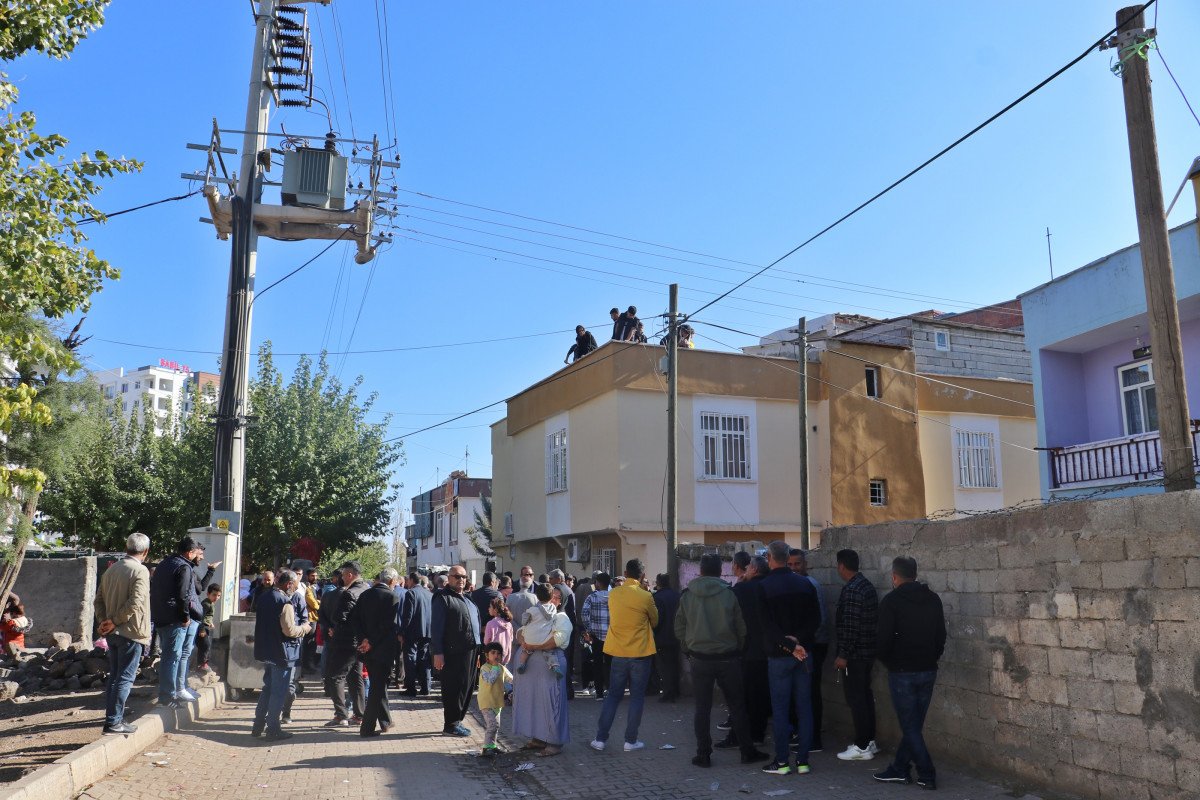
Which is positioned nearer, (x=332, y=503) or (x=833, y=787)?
(x=833, y=787)

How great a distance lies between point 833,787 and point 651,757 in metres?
1.99

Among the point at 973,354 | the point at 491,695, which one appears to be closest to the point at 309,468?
the point at 491,695

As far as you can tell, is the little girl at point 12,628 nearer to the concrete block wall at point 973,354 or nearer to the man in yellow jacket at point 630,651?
the man in yellow jacket at point 630,651

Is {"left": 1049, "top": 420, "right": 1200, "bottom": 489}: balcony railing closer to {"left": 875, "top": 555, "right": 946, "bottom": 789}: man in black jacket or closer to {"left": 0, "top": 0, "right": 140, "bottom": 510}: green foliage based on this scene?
{"left": 875, "top": 555, "right": 946, "bottom": 789}: man in black jacket

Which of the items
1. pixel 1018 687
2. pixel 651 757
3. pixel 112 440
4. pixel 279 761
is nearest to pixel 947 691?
pixel 1018 687

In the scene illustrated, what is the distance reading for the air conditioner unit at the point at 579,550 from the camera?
25.5 metres

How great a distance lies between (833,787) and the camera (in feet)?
24.6

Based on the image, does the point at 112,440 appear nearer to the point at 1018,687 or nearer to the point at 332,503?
the point at 332,503

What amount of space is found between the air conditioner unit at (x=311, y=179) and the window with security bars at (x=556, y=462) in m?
11.3

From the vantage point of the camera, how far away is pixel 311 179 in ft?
57.3

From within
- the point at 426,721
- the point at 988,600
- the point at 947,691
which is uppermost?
the point at 988,600

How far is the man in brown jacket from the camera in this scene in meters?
8.66

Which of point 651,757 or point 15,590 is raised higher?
point 15,590

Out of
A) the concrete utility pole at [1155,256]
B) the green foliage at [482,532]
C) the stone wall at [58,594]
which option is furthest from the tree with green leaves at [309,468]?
the green foliage at [482,532]
